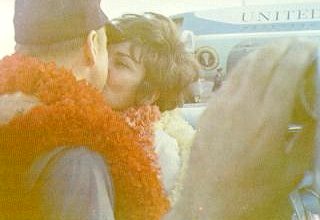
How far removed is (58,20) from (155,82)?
0.31m

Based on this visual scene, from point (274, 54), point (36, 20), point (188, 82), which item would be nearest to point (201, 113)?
point (188, 82)

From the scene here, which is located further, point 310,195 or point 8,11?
point 8,11

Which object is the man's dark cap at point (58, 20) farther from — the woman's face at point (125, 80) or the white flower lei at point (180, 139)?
the white flower lei at point (180, 139)

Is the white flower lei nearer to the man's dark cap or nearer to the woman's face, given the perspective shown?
the woman's face

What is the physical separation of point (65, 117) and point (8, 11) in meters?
0.35

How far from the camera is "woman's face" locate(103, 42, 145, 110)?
6.67ft

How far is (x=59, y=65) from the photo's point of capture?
2.03 metres

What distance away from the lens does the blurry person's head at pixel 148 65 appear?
202cm

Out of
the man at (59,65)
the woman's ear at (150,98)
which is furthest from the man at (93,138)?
the woman's ear at (150,98)

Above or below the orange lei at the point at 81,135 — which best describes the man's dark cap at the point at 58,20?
above

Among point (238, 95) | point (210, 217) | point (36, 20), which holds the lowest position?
point (210, 217)

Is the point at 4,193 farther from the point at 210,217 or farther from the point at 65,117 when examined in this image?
the point at 210,217

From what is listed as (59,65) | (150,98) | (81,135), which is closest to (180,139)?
(150,98)

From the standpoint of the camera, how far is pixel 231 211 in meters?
1.97
